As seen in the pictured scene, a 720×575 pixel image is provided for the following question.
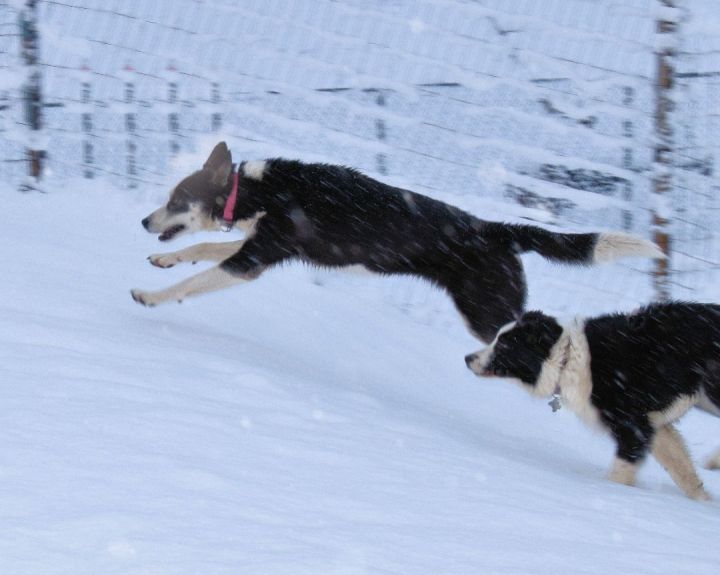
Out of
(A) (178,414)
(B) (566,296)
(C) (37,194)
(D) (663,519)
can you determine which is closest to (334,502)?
(A) (178,414)

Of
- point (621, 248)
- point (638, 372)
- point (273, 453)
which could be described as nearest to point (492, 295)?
point (621, 248)

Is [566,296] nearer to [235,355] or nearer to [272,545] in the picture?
[235,355]

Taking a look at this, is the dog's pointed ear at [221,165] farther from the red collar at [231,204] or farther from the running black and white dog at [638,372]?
the running black and white dog at [638,372]

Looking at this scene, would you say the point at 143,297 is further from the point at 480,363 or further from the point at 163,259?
the point at 480,363

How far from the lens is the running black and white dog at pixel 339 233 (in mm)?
4938

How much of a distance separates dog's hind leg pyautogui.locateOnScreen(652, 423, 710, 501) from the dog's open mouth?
2.62 meters

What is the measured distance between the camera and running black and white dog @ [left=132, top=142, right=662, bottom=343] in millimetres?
4938

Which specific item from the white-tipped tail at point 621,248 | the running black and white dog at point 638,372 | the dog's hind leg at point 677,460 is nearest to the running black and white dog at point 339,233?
the white-tipped tail at point 621,248

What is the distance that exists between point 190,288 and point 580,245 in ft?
6.03

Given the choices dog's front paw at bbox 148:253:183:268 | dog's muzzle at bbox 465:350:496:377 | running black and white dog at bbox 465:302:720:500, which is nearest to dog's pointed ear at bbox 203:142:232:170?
dog's front paw at bbox 148:253:183:268

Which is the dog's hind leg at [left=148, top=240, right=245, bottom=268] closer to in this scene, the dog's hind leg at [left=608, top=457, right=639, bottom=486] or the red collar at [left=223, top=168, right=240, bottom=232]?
the red collar at [left=223, top=168, right=240, bottom=232]

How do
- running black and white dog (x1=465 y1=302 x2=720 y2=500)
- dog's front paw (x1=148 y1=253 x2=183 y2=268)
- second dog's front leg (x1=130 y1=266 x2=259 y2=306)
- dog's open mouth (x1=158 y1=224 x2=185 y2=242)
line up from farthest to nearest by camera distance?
dog's open mouth (x1=158 y1=224 x2=185 y2=242)
dog's front paw (x1=148 y1=253 x2=183 y2=268)
second dog's front leg (x1=130 y1=266 x2=259 y2=306)
running black and white dog (x1=465 y1=302 x2=720 y2=500)

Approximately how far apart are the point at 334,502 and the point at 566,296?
429 centimetres

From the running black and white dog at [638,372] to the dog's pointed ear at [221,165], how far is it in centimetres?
183
